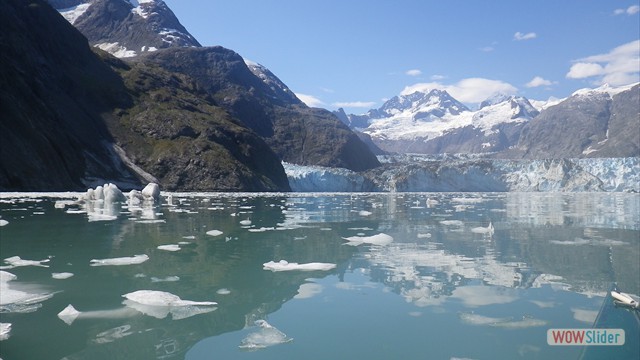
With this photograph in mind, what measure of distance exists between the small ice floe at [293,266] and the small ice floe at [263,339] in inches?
163

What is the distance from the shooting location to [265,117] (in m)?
166

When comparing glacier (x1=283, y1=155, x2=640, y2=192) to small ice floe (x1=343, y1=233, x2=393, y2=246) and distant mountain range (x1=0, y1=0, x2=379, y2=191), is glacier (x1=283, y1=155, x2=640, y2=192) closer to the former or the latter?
distant mountain range (x1=0, y1=0, x2=379, y2=191)

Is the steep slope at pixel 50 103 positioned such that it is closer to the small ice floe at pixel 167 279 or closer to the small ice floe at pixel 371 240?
the small ice floe at pixel 371 240

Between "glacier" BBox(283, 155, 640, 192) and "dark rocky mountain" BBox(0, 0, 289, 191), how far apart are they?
12196 mm

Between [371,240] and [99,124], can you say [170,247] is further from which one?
[99,124]

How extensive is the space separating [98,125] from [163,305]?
84.8 meters

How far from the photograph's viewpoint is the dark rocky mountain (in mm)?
53250

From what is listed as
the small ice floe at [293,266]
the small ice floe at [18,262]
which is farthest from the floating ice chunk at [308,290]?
the small ice floe at [18,262]

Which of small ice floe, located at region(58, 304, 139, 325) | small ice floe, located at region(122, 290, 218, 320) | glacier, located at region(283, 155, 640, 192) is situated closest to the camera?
small ice floe, located at region(58, 304, 139, 325)

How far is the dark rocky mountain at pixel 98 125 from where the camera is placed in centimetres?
5325

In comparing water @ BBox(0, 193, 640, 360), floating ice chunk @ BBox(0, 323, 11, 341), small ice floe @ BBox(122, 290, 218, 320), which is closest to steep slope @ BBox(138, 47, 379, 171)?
water @ BBox(0, 193, 640, 360)

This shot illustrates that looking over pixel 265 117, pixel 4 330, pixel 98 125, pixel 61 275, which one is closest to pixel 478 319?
pixel 4 330

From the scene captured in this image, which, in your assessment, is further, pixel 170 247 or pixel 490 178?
pixel 490 178

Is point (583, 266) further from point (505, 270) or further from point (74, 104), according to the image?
point (74, 104)
